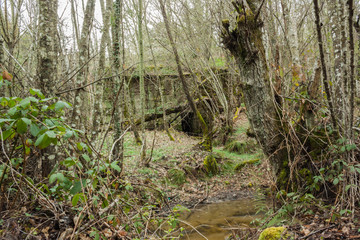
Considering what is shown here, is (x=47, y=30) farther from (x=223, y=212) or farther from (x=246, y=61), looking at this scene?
(x=223, y=212)

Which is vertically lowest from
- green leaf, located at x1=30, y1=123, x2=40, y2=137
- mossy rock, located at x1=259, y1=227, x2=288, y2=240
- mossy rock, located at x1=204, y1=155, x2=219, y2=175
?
mossy rock, located at x1=204, y1=155, x2=219, y2=175

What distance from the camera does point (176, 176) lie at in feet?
25.7

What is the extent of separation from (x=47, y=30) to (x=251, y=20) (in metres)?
3.45

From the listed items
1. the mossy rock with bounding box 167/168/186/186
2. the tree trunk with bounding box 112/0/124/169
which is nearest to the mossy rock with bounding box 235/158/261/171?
the mossy rock with bounding box 167/168/186/186

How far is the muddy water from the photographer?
4.49 meters

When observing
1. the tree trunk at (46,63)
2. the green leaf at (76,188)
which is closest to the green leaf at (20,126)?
the green leaf at (76,188)

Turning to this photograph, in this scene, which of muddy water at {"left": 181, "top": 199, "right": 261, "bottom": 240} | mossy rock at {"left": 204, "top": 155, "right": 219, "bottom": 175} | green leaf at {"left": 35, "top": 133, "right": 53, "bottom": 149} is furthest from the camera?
mossy rock at {"left": 204, "top": 155, "right": 219, "bottom": 175}

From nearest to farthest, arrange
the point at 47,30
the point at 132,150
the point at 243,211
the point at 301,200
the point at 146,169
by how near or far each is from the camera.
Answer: the point at 47,30 < the point at 301,200 < the point at 243,211 < the point at 146,169 < the point at 132,150

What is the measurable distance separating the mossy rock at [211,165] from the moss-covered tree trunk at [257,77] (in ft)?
14.0

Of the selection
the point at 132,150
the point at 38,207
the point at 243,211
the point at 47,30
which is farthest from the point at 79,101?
the point at 132,150

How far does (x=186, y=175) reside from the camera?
8125mm

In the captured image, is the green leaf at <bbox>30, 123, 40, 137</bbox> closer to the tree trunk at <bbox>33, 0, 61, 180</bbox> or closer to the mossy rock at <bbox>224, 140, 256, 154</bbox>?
the tree trunk at <bbox>33, 0, 61, 180</bbox>

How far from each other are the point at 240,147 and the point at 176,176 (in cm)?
443

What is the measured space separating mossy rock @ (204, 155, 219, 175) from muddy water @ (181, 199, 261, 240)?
2.03 m
